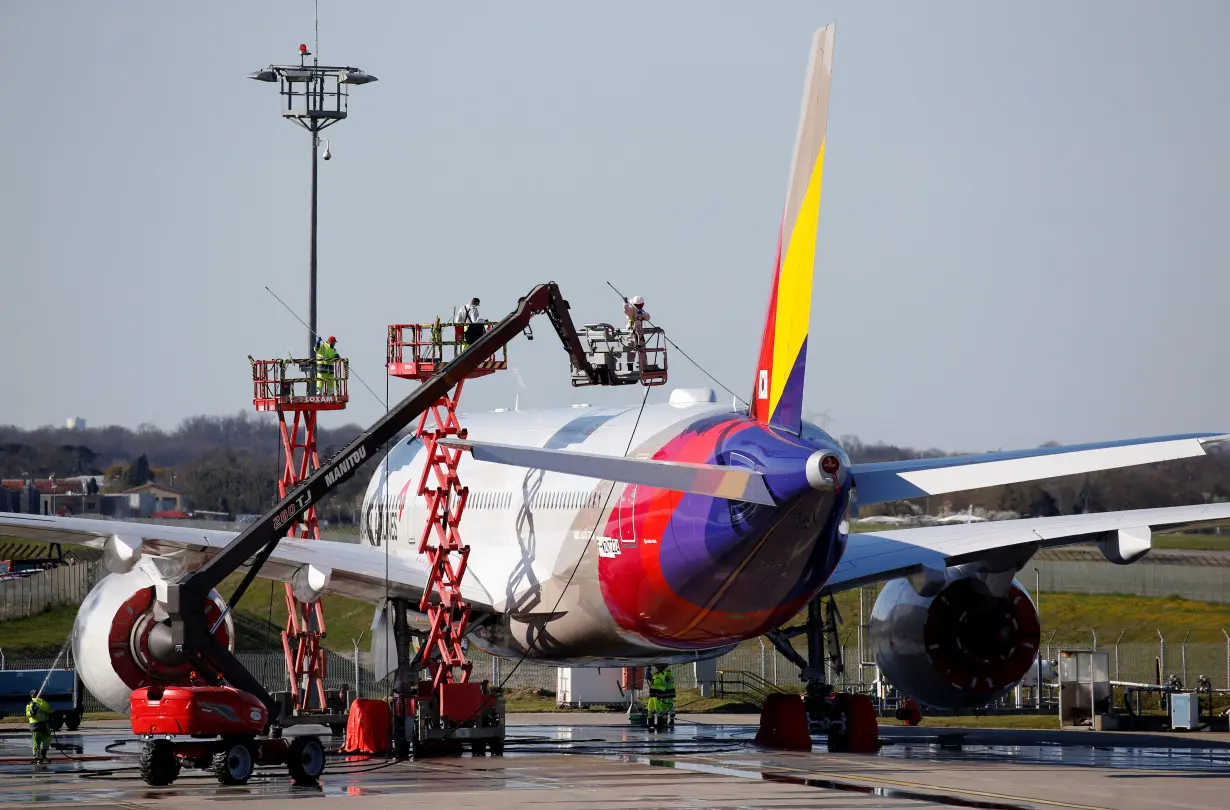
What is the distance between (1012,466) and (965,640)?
10.6m

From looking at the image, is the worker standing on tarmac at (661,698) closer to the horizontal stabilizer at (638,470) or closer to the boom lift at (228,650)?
the boom lift at (228,650)

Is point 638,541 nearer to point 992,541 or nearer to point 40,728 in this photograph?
point 992,541

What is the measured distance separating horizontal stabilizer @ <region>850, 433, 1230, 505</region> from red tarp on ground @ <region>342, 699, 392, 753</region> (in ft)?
26.6

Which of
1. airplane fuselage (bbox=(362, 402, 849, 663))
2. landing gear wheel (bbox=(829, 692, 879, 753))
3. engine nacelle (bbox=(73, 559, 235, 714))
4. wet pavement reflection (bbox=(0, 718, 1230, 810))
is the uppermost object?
airplane fuselage (bbox=(362, 402, 849, 663))

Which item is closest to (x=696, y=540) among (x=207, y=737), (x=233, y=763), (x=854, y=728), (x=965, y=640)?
(x=854, y=728)

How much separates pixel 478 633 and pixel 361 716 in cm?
361

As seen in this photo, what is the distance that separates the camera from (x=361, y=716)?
27.2m

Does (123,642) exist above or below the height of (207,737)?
above

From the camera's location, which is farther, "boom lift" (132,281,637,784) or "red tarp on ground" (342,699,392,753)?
"red tarp on ground" (342,699,392,753)

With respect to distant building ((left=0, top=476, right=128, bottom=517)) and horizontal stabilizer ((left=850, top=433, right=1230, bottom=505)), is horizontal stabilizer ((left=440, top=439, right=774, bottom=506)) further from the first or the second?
distant building ((left=0, top=476, right=128, bottom=517))

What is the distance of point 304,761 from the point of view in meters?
22.9

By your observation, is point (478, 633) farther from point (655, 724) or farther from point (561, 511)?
point (655, 724)

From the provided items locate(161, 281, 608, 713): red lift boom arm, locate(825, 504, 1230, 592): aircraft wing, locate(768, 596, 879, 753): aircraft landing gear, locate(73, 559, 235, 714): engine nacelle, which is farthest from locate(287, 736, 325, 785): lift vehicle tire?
locate(825, 504, 1230, 592): aircraft wing

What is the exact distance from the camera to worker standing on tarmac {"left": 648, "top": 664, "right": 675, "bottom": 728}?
34.7 m
